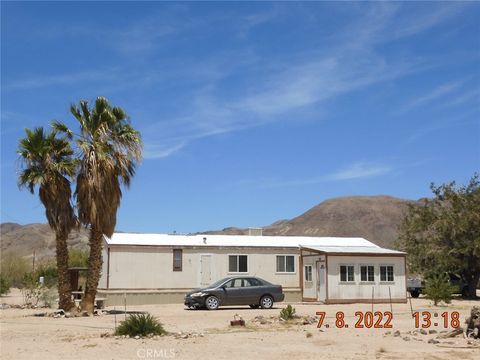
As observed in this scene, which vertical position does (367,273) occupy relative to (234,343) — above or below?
above

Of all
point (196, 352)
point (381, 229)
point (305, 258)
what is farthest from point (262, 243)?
point (381, 229)

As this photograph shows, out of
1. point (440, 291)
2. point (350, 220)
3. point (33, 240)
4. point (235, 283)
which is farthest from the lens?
point (350, 220)

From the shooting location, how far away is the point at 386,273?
34.7 metres

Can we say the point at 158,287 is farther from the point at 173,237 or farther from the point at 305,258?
the point at 305,258

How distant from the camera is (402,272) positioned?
35.1 m

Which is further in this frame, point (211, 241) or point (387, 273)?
point (211, 241)

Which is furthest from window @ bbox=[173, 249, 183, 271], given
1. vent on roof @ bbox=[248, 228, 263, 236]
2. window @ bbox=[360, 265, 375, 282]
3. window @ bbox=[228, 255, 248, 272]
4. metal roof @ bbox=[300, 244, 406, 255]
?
window @ bbox=[360, 265, 375, 282]

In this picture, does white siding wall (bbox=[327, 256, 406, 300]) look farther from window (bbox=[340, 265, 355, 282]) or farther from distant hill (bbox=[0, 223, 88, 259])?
distant hill (bbox=[0, 223, 88, 259])

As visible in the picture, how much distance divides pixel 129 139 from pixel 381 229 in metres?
113

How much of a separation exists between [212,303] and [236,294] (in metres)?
1.23

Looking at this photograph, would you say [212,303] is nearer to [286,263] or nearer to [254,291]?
[254,291]

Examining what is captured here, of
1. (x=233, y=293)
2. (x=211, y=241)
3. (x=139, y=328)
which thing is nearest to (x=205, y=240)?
(x=211, y=241)

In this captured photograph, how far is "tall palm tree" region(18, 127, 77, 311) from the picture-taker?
24.5 metres

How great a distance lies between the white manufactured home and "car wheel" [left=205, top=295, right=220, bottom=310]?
20.5ft
